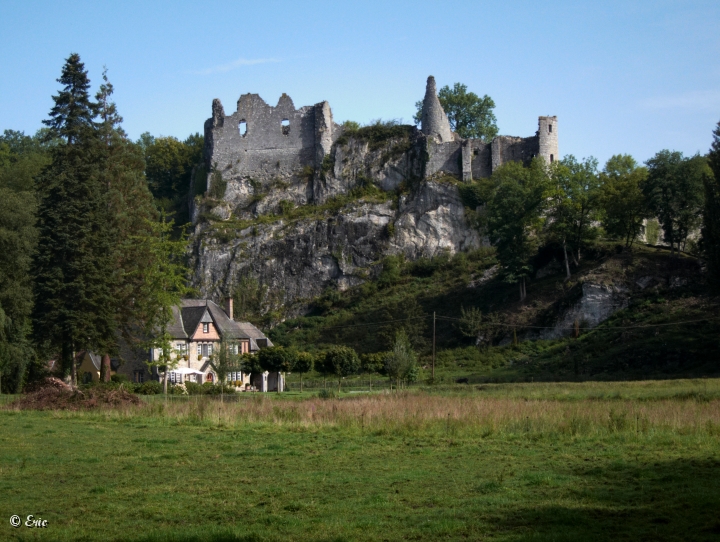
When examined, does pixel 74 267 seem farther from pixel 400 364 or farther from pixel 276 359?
pixel 400 364

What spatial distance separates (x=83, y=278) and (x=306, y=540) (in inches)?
1236

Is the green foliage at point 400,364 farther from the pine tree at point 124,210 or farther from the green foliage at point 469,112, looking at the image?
the green foliage at point 469,112

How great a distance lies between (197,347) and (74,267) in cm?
1396

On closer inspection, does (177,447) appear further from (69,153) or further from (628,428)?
(69,153)

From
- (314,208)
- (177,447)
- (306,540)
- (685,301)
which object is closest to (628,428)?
(177,447)

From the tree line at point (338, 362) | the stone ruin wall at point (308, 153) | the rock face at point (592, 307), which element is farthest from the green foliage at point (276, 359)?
the stone ruin wall at point (308, 153)

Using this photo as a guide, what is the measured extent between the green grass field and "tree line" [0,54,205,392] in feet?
48.0

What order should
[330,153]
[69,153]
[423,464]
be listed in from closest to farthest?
[423,464]
[69,153]
[330,153]

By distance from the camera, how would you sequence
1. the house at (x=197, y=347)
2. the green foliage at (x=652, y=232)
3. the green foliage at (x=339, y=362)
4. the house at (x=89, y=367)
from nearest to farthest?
the green foliage at (x=339, y=362)
the house at (x=197, y=347)
the house at (x=89, y=367)
the green foliage at (x=652, y=232)

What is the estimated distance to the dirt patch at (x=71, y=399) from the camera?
26344mm

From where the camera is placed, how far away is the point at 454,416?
69.5ft

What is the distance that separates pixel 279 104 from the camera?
7544 cm

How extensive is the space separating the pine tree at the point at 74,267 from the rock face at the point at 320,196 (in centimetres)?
2721

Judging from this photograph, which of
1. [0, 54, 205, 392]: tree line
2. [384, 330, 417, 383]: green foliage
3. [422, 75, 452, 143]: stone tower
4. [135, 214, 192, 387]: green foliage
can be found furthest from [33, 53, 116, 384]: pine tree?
[422, 75, 452, 143]: stone tower
